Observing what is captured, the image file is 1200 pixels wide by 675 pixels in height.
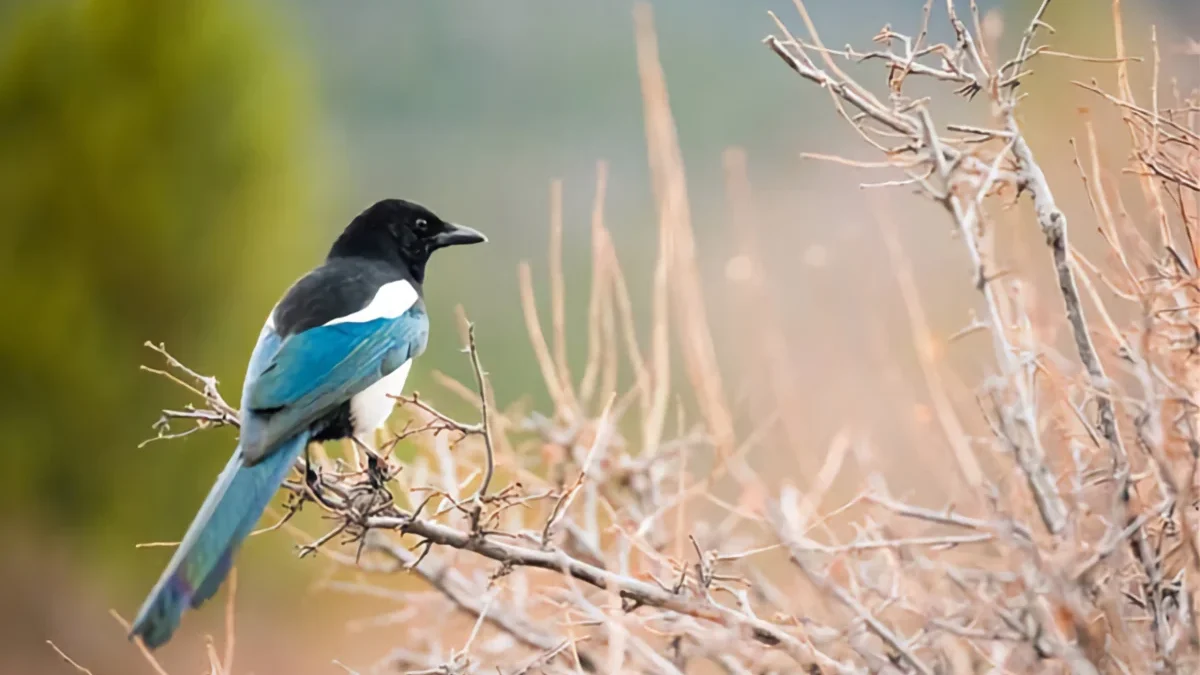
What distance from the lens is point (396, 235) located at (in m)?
2.27

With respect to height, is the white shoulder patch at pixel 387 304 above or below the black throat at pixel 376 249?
below

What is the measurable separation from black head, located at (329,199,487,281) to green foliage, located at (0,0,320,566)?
518cm

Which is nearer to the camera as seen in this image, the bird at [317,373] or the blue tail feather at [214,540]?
the blue tail feather at [214,540]

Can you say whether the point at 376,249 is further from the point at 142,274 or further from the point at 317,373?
the point at 142,274

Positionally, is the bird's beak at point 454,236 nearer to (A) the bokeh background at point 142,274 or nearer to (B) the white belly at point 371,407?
(B) the white belly at point 371,407

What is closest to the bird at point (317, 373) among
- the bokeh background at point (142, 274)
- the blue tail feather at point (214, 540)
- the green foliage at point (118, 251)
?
the blue tail feather at point (214, 540)

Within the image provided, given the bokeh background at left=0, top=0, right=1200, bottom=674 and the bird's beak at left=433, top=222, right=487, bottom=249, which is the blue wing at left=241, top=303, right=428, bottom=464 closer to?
the bird's beak at left=433, top=222, right=487, bottom=249

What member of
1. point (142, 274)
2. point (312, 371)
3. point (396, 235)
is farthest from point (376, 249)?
point (142, 274)

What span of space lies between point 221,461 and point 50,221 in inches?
72.5

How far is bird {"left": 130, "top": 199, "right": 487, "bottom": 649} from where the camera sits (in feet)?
4.42

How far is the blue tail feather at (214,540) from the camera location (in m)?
1.24

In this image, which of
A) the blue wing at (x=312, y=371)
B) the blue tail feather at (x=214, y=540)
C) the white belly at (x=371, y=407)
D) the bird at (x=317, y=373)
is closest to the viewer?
the blue tail feather at (x=214, y=540)

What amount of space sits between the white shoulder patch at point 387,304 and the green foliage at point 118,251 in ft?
17.6

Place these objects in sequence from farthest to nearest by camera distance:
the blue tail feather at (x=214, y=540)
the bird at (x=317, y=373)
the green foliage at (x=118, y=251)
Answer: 1. the green foliage at (x=118, y=251)
2. the bird at (x=317, y=373)
3. the blue tail feather at (x=214, y=540)
